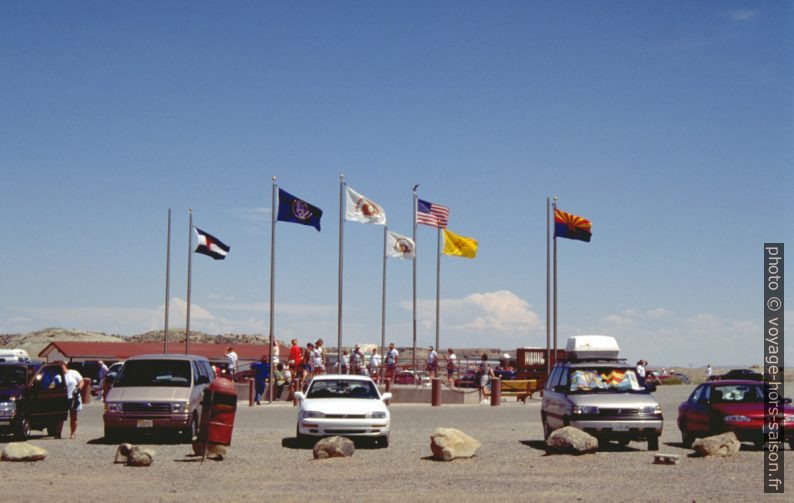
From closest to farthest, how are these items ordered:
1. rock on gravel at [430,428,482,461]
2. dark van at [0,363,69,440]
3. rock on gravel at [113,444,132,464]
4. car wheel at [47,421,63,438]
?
rock on gravel at [113,444,132,464] < rock on gravel at [430,428,482,461] < dark van at [0,363,69,440] < car wheel at [47,421,63,438]

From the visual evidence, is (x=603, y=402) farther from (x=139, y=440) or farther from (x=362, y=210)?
(x=362, y=210)

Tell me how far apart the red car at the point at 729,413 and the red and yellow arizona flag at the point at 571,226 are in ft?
81.9

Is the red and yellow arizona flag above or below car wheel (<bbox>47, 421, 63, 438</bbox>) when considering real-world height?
above

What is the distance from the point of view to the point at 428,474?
52.5 feet

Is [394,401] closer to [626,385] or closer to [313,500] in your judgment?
[626,385]

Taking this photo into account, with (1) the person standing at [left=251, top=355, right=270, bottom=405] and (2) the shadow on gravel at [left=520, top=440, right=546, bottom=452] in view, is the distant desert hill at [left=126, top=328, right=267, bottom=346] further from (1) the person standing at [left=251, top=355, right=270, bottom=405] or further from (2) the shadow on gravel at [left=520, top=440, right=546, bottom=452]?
(2) the shadow on gravel at [left=520, top=440, right=546, bottom=452]

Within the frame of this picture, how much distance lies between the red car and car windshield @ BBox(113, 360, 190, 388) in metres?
10.4

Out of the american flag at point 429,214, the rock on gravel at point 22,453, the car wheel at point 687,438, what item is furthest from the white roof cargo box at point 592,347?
the american flag at point 429,214

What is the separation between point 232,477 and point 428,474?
3031 millimetres

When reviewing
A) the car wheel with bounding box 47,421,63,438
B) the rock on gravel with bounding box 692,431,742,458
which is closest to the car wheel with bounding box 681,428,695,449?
the rock on gravel with bounding box 692,431,742,458

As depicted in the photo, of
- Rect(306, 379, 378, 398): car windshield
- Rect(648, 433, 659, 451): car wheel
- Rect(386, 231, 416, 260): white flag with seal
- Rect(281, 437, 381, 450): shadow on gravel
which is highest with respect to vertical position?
Rect(386, 231, 416, 260): white flag with seal

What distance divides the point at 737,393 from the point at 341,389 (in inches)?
312

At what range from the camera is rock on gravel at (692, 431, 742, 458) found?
59.4ft

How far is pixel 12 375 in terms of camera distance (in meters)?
22.0
